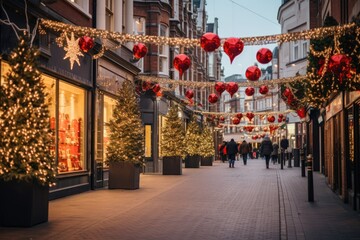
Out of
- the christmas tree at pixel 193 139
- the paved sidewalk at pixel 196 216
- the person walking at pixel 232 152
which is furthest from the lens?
the person walking at pixel 232 152

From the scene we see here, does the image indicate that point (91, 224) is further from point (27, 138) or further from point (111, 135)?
point (111, 135)

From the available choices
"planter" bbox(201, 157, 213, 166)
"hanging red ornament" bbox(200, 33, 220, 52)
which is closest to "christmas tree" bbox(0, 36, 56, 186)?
"hanging red ornament" bbox(200, 33, 220, 52)

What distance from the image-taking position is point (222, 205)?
45.3ft

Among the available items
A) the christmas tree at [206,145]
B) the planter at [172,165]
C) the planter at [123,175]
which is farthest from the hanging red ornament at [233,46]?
the christmas tree at [206,145]

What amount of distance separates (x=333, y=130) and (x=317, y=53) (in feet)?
15.8

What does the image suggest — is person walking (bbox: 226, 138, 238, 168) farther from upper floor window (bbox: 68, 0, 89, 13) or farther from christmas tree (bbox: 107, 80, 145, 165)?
upper floor window (bbox: 68, 0, 89, 13)

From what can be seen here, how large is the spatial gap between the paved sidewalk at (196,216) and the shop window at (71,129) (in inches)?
44.8

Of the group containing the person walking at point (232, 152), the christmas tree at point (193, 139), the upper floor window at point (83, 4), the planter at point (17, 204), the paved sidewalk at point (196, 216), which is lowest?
the paved sidewalk at point (196, 216)

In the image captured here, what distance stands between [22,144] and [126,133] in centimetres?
829

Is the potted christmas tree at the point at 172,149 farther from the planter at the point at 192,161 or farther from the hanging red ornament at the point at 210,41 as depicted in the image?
the hanging red ornament at the point at 210,41

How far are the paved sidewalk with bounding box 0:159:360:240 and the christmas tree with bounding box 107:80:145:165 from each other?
1287 mm

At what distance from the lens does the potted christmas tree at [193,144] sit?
34081 millimetres

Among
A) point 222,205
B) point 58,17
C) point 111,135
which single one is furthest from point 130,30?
point 222,205

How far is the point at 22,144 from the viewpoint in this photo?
10219 mm
